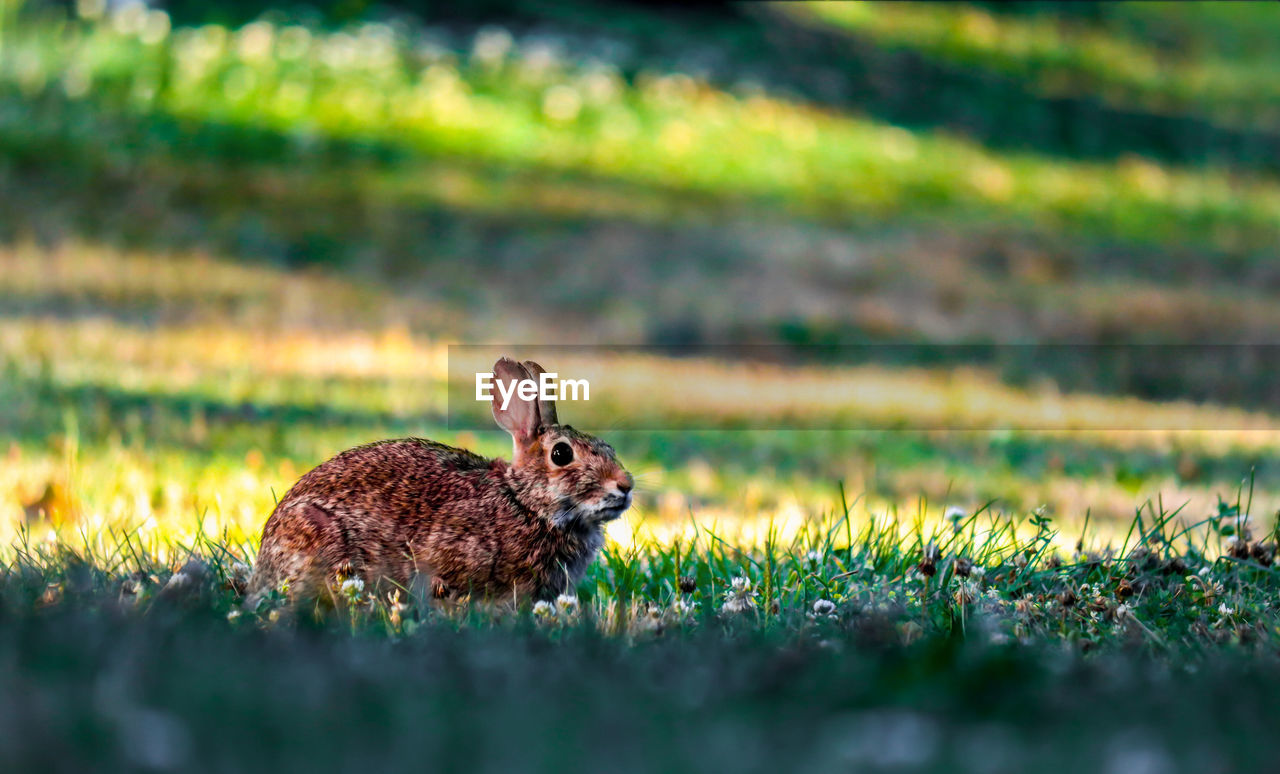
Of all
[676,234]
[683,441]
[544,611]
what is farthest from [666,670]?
[676,234]

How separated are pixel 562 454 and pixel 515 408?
0.20 meters

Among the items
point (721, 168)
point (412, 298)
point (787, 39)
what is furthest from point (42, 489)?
point (787, 39)

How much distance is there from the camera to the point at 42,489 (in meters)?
5.46

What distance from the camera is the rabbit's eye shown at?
12.5ft

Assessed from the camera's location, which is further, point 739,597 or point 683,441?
point 683,441

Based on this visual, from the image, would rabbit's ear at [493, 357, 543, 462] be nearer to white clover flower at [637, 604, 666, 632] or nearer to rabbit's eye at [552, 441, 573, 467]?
rabbit's eye at [552, 441, 573, 467]

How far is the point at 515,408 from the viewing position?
12.8ft

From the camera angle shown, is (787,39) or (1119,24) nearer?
(787,39)

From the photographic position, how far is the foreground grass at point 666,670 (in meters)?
2.11

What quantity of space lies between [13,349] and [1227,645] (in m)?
7.68

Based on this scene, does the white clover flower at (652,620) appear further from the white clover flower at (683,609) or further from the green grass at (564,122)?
the green grass at (564,122)

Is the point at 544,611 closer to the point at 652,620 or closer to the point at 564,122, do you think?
the point at 652,620

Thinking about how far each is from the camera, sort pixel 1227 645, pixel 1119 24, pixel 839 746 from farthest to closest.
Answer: pixel 1119 24
pixel 1227 645
pixel 839 746

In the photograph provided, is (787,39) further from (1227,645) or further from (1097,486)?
(1227,645)
